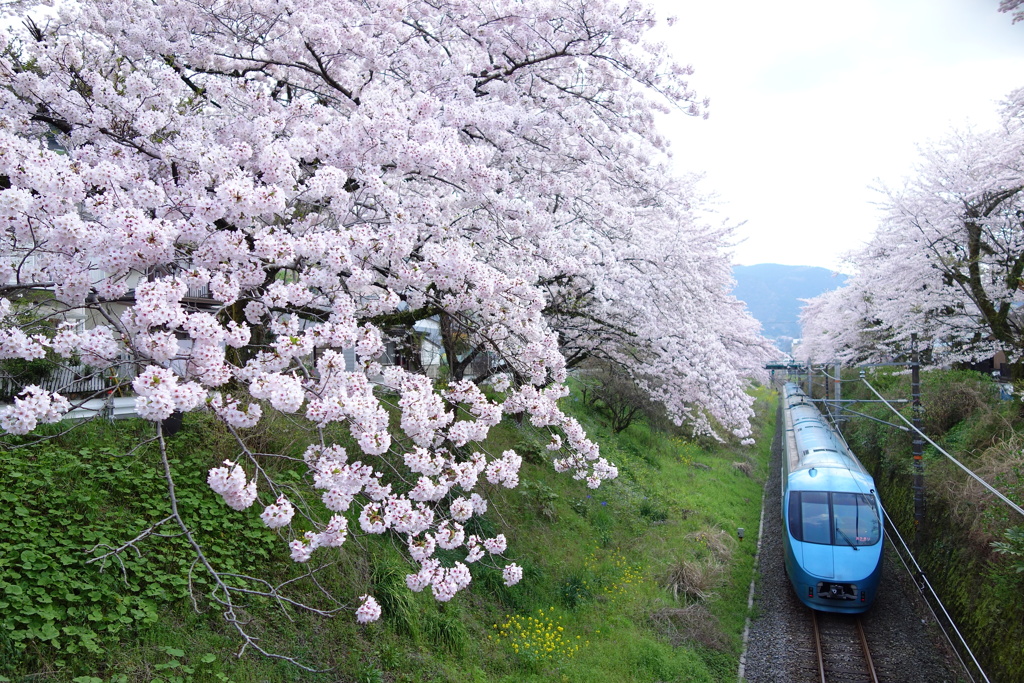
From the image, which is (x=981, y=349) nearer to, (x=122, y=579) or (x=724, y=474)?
(x=724, y=474)

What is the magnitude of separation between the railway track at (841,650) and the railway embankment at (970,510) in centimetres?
144

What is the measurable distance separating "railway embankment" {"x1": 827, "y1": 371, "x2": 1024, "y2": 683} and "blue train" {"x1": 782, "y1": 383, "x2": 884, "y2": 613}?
1.34 metres

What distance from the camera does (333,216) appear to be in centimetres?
607

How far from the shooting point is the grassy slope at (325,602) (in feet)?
18.3

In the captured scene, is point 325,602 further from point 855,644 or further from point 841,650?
point 855,644

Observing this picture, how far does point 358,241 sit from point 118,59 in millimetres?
4059

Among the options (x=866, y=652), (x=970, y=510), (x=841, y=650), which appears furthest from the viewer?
(x=970, y=510)

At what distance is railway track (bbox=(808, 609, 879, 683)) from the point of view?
408 inches

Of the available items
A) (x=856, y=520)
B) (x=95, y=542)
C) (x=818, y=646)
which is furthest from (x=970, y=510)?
(x=95, y=542)

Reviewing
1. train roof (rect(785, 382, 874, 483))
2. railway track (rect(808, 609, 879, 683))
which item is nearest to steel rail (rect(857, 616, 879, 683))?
railway track (rect(808, 609, 879, 683))

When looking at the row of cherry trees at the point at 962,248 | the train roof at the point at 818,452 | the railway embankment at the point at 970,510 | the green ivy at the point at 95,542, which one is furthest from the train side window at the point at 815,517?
the green ivy at the point at 95,542

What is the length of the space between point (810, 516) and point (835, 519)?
0.45 metres

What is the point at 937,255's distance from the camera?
16.9m

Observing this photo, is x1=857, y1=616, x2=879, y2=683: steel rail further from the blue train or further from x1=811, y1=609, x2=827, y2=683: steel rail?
x1=811, y1=609, x2=827, y2=683: steel rail
